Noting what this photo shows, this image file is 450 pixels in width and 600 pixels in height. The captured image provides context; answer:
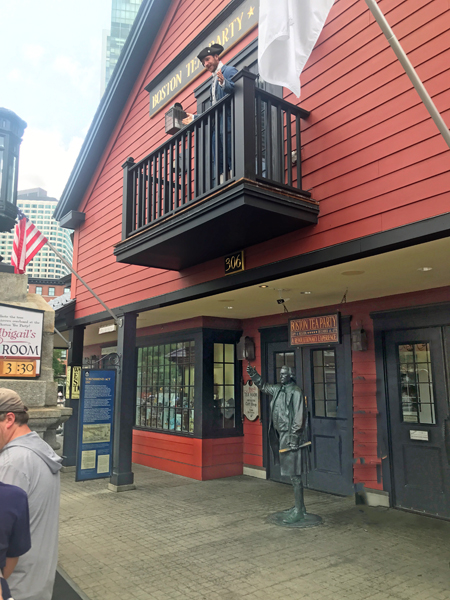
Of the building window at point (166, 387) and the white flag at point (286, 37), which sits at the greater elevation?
the white flag at point (286, 37)

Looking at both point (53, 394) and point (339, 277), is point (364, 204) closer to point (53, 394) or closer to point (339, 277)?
point (339, 277)

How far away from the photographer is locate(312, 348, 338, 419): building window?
754 cm

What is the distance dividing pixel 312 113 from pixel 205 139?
4.06 feet

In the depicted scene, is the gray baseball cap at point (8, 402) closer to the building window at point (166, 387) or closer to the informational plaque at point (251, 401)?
the informational plaque at point (251, 401)

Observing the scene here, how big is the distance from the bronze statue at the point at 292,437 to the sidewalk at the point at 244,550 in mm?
308

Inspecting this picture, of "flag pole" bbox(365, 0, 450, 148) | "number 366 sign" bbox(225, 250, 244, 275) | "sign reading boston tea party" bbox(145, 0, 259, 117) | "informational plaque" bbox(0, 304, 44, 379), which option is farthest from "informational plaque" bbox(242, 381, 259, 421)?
"flag pole" bbox(365, 0, 450, 148)

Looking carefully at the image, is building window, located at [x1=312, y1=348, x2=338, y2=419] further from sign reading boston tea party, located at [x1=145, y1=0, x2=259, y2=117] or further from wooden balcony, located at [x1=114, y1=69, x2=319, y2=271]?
sign reading boston tea party, located at [x1=145, y1=0, x2=259, y2=117]

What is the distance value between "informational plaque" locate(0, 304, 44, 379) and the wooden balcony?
7.03 ft

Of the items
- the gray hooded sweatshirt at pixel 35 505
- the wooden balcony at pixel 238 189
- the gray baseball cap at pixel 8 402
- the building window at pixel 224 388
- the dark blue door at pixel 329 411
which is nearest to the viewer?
the gray hooded sweatshirt at pixel 35 505

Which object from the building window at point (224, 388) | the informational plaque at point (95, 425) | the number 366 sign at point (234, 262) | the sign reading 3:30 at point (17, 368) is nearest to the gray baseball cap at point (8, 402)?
the sign reading 3:30 at point (17, 368)

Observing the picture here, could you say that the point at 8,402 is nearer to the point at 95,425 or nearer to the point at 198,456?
the point at 95,425

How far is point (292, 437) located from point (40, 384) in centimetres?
344

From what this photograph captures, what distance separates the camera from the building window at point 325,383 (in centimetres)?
754

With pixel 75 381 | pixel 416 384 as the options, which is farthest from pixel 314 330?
pixel 75 381
